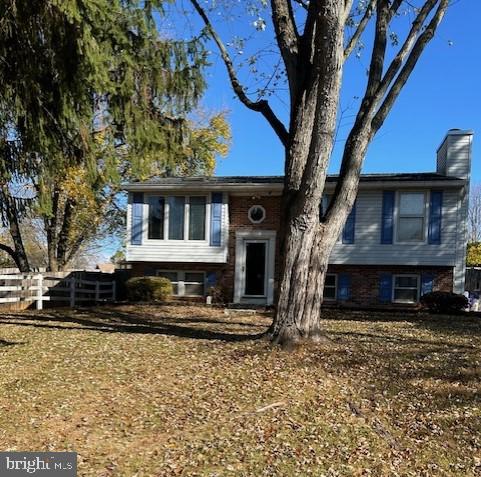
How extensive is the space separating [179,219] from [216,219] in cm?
127

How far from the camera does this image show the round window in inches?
697

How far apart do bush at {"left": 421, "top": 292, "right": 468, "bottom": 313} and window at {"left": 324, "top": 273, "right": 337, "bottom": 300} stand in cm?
310

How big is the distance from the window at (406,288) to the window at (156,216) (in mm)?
7681

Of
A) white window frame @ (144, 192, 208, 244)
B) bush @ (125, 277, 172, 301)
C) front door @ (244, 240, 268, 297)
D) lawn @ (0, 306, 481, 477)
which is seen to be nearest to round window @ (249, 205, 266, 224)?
front door @ (244, 240, 268, 297)

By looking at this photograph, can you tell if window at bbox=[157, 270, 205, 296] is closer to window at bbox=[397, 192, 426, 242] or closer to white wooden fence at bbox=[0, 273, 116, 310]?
white wooden fence at bbox=[0, 273, 116, 310]

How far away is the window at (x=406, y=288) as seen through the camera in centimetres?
1681

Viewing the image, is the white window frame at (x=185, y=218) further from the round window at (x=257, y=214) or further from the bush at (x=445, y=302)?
the bush at (x=445, y=302)

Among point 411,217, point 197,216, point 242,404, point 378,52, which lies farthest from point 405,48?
point 197,216

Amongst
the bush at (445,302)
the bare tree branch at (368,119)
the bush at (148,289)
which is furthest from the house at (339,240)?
the bare tree branch at (368,119)

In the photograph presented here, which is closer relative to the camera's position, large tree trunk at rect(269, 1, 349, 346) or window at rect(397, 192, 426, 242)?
large tree trunk at rect(269, 1, 349, 346)

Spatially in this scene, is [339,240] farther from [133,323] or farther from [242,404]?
[242,404]

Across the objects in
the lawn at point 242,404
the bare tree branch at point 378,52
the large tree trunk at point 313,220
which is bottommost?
the lawn at point 242,404

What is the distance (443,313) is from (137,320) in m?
7.95

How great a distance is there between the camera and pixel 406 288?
1689 cm
